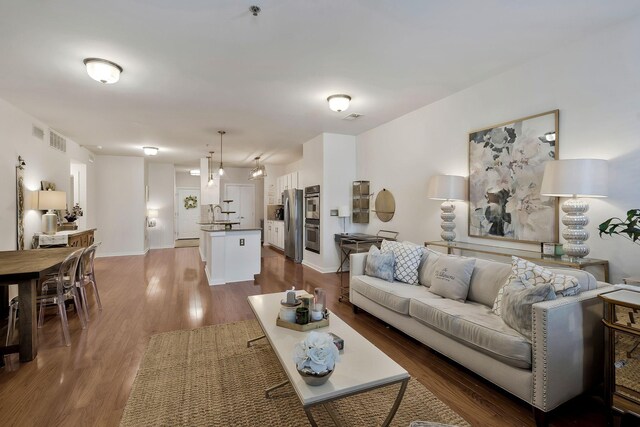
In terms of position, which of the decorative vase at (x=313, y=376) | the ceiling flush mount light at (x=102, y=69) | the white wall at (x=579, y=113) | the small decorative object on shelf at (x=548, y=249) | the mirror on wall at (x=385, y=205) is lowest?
the decorative vase at (x=313, y=376)

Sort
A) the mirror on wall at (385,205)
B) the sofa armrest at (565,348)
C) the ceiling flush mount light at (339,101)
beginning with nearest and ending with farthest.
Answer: the sofa armrest at (565,348) → the ceiling flush mount light at (339,101) → the mirror on wall at (385,205)

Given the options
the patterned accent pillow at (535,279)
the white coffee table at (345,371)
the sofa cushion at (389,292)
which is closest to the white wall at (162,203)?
the sofa cushion at (389,292)

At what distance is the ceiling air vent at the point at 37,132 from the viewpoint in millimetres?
4684

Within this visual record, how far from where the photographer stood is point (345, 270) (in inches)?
235

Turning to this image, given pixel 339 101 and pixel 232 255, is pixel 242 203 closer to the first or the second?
pixel 232 255

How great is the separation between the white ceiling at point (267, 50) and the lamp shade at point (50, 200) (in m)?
1.21

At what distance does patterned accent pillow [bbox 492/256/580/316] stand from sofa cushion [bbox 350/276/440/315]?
0.70 metres

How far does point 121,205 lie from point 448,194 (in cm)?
809

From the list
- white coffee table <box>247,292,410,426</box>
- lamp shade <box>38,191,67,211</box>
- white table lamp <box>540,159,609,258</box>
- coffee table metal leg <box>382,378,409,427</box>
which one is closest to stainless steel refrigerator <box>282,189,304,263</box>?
lamp shade <box>38,191,67,211</box>

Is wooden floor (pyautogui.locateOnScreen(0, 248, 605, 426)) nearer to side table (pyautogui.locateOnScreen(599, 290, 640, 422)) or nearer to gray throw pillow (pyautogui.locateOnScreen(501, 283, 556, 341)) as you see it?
side table (pyautogui.locateOnScreen(599, 290, 640, 422))

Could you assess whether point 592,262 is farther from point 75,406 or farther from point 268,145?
point 268,145

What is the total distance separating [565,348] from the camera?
182cm

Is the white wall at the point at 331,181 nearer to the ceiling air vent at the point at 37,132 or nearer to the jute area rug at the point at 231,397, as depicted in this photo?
the jute area rug at the point at 231,397

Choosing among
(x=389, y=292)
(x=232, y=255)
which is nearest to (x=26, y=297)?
(x=232, y=255)
